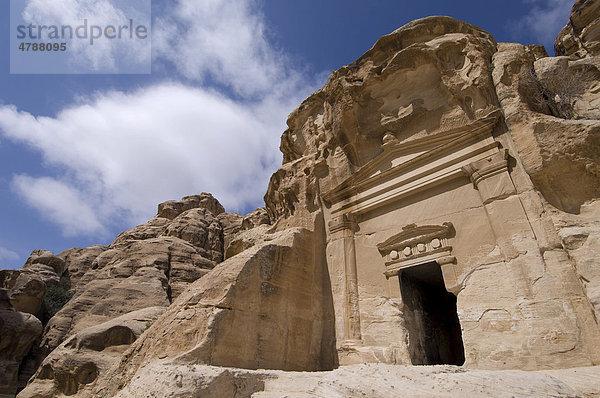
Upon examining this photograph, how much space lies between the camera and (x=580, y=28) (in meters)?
13.6

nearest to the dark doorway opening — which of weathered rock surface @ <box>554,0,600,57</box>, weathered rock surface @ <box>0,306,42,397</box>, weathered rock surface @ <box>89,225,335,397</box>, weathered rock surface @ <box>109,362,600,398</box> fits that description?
weathered rock surface @ <box>89,225,335,397</box>

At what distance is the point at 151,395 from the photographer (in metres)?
3.51

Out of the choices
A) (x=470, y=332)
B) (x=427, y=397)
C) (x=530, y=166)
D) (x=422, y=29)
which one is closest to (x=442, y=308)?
(x=470, y=332)

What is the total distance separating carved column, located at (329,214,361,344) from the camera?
22.9 feet

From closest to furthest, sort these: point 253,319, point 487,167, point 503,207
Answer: point 503,207 < point 253,319 < point 487,167

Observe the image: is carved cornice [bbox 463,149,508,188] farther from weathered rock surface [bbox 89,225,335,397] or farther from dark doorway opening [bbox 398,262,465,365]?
weathered rock surface [bbox 89,225,335,397]

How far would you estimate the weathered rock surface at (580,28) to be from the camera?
12914mm

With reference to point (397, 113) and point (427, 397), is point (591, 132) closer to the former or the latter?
point (397, 113)

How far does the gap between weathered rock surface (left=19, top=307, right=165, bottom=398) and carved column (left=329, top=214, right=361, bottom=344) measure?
5556 millimetres

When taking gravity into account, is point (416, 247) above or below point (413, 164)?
below

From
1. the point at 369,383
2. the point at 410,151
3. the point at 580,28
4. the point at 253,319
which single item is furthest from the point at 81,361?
the point at 580,28

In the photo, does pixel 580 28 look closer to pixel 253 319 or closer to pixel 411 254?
pixel 411 254

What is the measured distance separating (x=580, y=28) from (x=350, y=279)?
14.3 metres

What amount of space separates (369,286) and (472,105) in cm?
431
